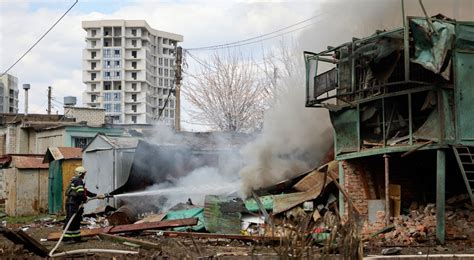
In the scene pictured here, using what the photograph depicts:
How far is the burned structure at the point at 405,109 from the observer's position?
43.4 feet

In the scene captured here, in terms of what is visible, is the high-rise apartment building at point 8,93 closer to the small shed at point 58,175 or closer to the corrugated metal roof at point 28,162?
the corrugated metal roof at point 28,162

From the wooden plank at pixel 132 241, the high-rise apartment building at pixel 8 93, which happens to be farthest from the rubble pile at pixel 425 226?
the high-rise apartment building at pixel 8 93

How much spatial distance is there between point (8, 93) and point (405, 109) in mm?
74077

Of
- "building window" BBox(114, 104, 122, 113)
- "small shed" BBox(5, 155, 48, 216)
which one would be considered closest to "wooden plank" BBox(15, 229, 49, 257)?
"small shed" BBox(5, 155, 48, 216)

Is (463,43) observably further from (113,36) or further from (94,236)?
(113,36)

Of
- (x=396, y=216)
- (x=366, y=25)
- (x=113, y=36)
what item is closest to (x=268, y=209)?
(x=396, y=216)

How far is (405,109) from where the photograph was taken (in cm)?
1495

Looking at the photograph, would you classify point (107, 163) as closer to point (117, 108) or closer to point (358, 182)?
point (358, 182)

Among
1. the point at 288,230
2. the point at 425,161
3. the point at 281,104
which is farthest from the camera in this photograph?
the point at 281,104

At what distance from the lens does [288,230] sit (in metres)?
5.32

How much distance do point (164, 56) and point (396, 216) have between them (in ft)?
439

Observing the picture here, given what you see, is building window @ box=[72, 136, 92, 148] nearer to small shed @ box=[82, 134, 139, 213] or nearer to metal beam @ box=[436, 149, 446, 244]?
small shed @ box=[82, 134, 139, 213]

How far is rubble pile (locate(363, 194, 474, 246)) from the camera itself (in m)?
14.0

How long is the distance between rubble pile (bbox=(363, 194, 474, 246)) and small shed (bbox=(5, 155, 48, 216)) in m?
15.8
